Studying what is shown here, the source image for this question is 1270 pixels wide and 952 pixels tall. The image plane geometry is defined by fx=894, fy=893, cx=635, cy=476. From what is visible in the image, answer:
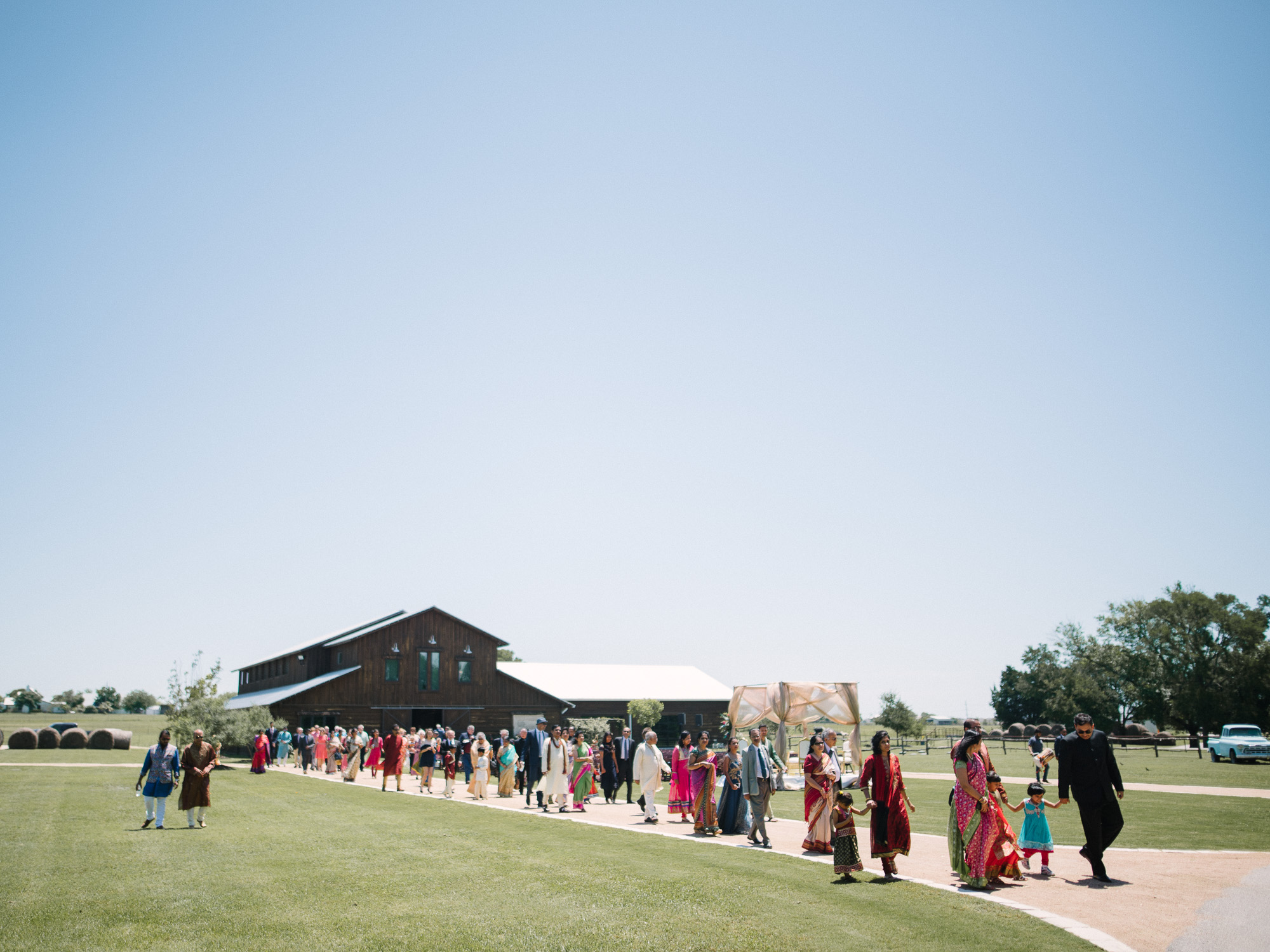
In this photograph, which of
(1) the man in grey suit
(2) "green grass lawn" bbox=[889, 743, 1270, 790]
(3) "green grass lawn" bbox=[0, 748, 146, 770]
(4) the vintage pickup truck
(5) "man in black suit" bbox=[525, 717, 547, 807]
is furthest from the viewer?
(3) "green grass lawn" bbox=[0, 748, 146, 770]

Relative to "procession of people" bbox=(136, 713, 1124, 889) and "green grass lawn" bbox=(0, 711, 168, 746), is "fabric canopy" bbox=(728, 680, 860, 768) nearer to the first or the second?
"procession of people" bbox=(136, 713, 1124, 889)

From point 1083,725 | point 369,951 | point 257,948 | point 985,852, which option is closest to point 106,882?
point 257,948

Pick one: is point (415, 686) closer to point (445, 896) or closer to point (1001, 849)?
point (445, 896)

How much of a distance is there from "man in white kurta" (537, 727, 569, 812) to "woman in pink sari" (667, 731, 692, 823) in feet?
7.82

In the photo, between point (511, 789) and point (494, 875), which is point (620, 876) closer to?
point (494, 875)

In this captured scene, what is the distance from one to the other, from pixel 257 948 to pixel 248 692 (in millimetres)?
61294

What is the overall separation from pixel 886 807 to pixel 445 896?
511 centimetres

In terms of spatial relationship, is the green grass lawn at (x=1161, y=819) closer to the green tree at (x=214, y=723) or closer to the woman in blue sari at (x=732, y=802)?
the woman in blue sari at (x=732, y=802)

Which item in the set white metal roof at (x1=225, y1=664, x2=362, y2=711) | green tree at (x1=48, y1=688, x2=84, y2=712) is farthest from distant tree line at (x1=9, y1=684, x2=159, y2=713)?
white metal roof at (x1=225, y1=664, x2=362, y2=711)

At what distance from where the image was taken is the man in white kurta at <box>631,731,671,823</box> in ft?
58.4

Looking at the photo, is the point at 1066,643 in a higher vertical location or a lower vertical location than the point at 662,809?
higher

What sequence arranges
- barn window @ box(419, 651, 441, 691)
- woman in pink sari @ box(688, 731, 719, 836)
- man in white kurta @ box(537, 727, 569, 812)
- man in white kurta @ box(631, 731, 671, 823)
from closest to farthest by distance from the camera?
1. woman in pink sari @ box(688, 731, 719, 836)
2. man in white kurta @ box(631, 731, 671, 823)
3. man in white kurta @ box(537, 727, 569, 812)
4. barn window @ box(419, 651, 441, 691)

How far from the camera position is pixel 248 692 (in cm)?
6272

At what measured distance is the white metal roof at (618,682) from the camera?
5728cm
